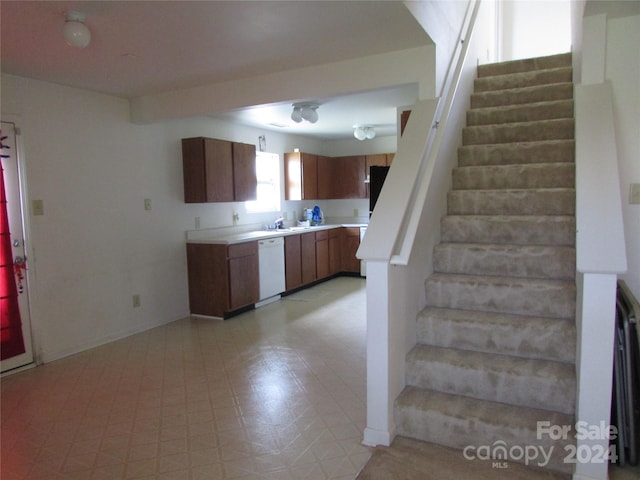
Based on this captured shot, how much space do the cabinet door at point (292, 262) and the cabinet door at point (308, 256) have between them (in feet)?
0.29

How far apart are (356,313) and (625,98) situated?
127 inches

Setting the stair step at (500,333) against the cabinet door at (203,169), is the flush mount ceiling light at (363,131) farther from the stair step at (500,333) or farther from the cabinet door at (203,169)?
the stair step at (500,333)

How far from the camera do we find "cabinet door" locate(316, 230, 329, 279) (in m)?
6.56

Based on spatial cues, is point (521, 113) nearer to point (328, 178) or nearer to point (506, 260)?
point (506, 260)

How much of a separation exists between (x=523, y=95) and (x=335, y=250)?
3831mm

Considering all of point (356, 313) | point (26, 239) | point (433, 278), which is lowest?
point (356, 313)

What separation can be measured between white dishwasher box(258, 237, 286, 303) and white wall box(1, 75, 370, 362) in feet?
2.94

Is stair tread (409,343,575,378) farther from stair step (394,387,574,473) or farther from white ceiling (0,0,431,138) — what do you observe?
white ceiling (0,0,431,138)

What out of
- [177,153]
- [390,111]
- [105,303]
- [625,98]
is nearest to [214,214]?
[177,153]

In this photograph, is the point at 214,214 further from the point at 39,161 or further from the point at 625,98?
the point at 625,98

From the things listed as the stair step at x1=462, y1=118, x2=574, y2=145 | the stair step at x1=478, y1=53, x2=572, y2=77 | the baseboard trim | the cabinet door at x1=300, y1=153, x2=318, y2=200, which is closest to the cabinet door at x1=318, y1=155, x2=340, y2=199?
the cabinet door at x1=300, y1=153, x2=318, y2=200

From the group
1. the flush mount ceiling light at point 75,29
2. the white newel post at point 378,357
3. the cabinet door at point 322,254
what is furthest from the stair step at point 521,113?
the cabinet door at point 322,254

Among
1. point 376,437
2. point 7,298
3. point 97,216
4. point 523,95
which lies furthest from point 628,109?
point 7,298

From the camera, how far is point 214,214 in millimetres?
5414
